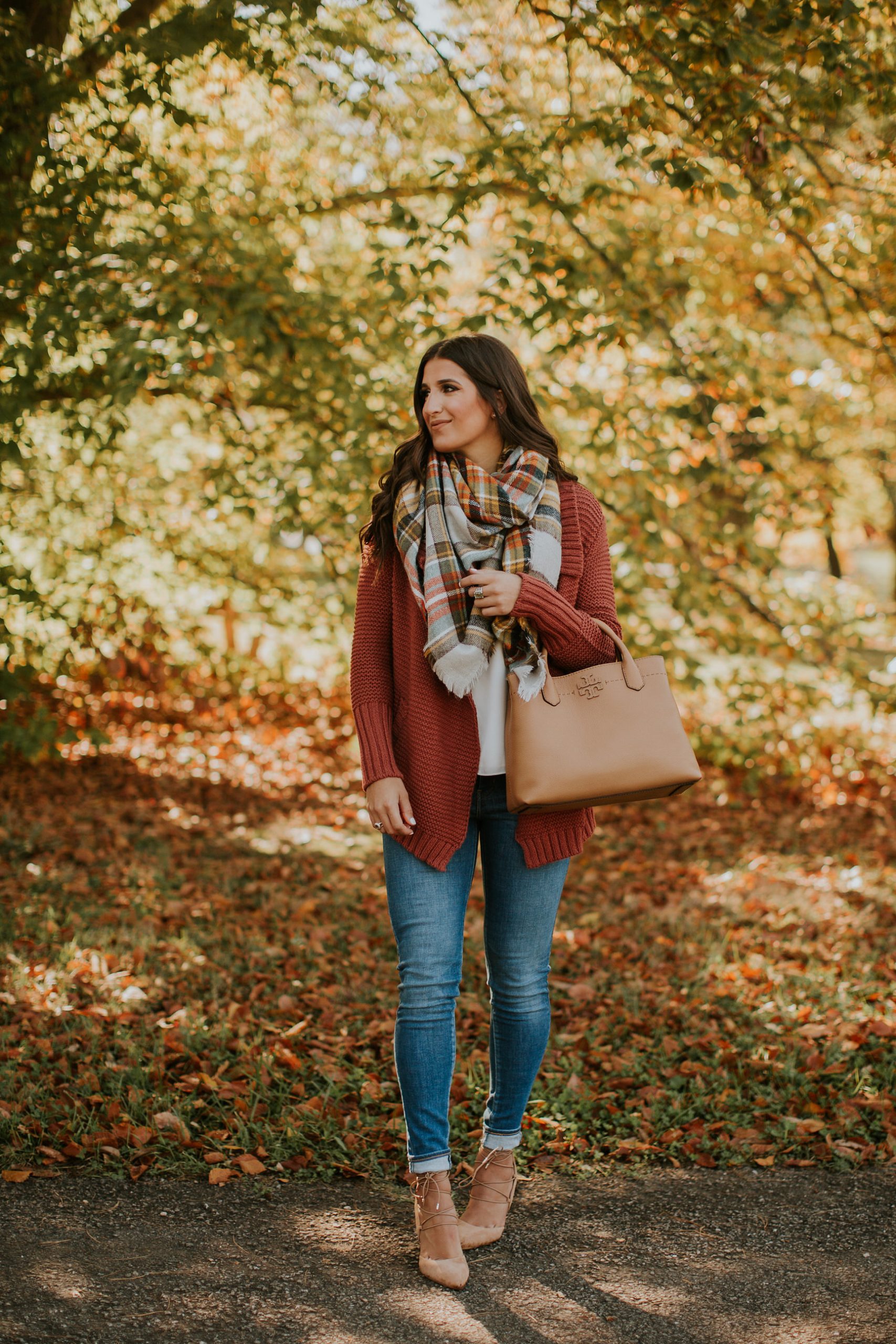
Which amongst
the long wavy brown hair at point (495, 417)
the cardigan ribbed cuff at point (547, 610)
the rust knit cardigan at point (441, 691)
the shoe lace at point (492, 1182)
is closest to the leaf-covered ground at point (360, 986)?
the shoe lace at point (492, 1182)

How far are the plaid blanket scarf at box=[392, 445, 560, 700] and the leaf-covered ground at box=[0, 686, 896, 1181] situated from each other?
5.15ft

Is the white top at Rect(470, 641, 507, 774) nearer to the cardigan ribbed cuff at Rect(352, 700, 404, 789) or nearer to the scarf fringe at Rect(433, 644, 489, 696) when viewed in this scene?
the scarf fringe at Rect(433, 644, 489, 696)

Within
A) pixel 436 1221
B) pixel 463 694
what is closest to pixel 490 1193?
pixel 436 1221

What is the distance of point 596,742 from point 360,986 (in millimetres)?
2295

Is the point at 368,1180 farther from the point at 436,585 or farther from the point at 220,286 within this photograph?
the point at 220,286

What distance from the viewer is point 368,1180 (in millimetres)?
3049

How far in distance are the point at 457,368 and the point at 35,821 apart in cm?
477

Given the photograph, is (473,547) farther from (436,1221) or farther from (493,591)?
(436,1221)

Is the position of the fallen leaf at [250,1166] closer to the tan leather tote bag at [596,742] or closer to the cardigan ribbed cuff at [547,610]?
the tan leather tote bag at [596,742]

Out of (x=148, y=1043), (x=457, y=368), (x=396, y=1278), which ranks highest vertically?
(x=457, y=368)

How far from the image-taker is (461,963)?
265 cm

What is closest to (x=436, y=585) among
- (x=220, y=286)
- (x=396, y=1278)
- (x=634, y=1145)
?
(x=396, y=1278)

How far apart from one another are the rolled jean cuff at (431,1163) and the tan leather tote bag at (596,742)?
840mm

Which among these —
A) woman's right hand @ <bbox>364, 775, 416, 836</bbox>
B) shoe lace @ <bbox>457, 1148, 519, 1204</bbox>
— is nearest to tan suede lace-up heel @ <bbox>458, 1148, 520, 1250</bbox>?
shoe lace @ <bbox>457, 1148, 519, 1204</bbox>
